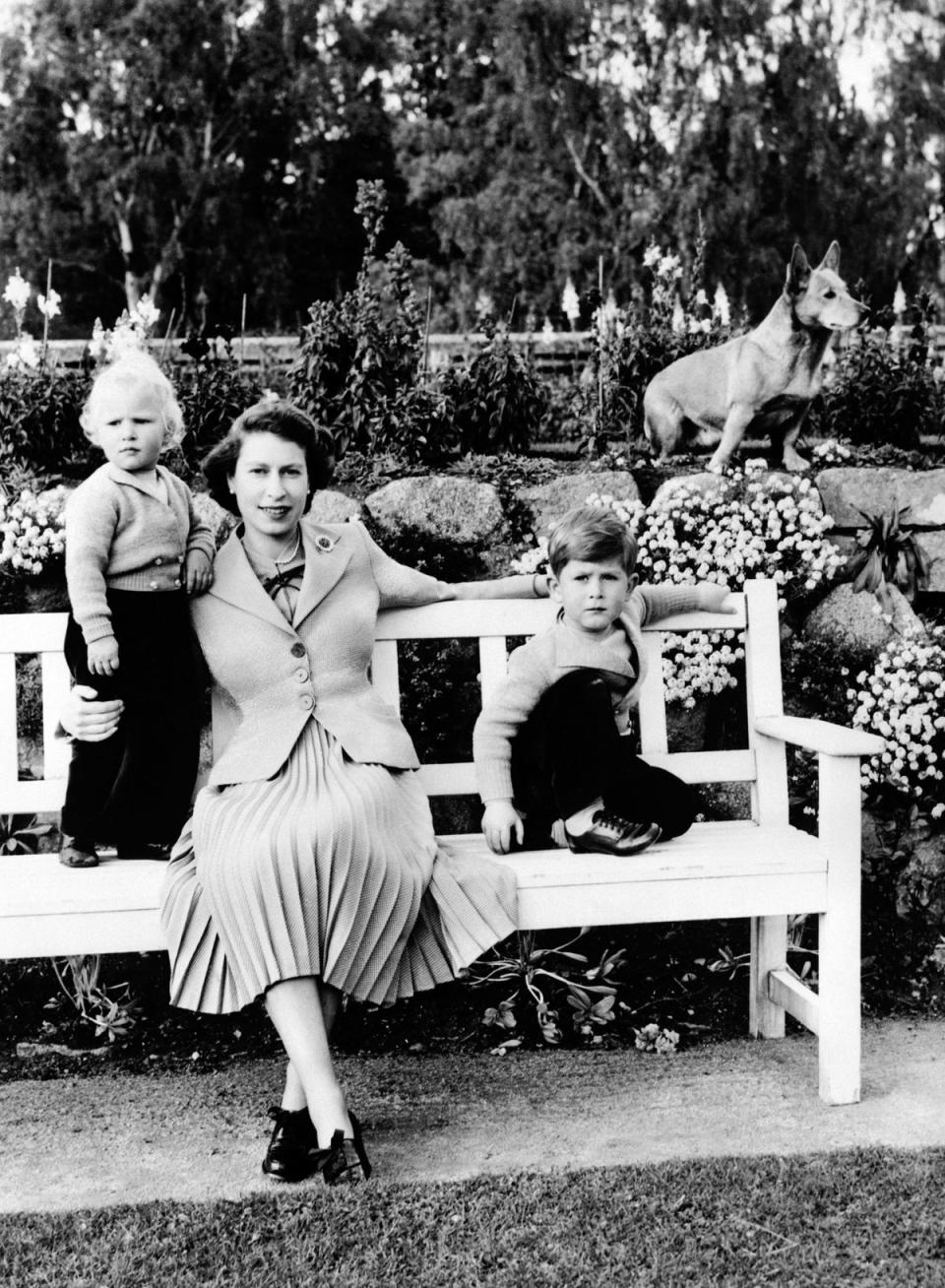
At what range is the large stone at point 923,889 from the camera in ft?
14.0

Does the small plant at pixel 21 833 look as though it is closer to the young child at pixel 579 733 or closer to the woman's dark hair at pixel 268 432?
the woman's dark hair at pixel 268 432

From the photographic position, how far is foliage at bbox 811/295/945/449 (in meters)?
6.05

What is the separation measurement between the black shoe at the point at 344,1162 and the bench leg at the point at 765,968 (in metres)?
1.40

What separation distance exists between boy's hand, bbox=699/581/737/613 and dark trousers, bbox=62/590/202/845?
4.73 ft

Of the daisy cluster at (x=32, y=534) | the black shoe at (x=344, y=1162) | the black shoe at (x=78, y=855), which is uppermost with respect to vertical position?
the daisy cluster at (x=32, y=534)

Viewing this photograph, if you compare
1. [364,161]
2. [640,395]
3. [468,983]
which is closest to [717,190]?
[364,161]

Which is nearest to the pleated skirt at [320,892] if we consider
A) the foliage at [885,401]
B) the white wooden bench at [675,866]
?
the white wooden bench at [675,866]

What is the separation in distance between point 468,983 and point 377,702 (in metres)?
1.15

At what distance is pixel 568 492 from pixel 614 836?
197 centimetres

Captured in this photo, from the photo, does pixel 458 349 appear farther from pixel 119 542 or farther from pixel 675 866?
pixel 675 866

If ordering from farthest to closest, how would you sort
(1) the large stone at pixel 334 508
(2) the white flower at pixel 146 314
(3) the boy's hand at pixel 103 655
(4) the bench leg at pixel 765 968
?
(2) the white flower at pixel 146 314
(1) the large stone at pixel 334 508
(4) the bench leg at pixel 765 968
(3) the boy's hand at pixel 103 655

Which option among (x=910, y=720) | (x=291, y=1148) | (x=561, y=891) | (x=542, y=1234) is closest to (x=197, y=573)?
(x=561, y=891)

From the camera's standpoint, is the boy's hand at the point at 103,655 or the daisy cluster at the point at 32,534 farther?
the daisy cluster at the point at 32,534

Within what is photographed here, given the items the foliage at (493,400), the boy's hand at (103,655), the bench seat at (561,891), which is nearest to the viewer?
the bench seat at (561,891)
